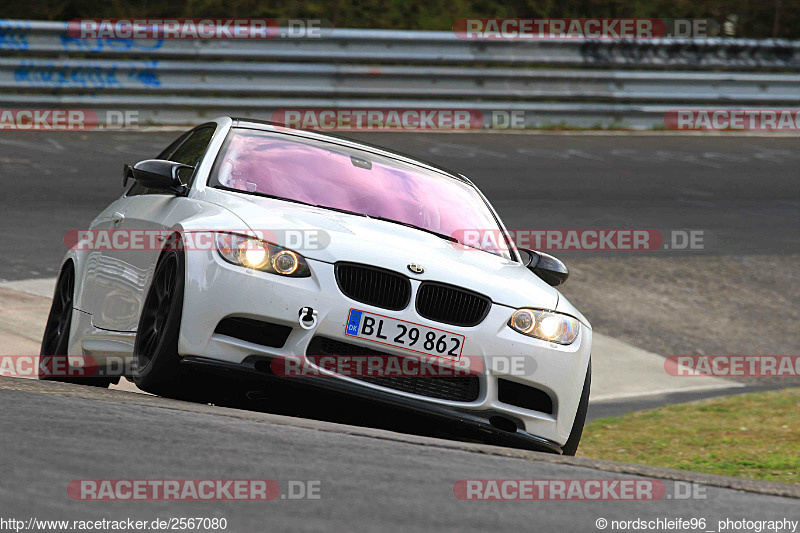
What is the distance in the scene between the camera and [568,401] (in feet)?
18.5

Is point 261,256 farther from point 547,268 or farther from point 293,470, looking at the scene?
point 547,268

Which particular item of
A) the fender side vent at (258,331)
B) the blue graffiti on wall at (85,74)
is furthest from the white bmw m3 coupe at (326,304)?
the blue graffiti on wall at (85,74)

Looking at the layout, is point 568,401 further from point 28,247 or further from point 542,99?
point 542,99

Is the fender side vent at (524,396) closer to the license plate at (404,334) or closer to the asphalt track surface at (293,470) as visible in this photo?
the license plate at (404,334)

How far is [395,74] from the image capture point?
56.3 feet

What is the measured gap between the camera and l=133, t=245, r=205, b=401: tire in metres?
5.16

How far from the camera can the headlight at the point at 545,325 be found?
18.0 feet

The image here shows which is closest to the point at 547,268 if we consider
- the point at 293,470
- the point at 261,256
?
the point at 261,256

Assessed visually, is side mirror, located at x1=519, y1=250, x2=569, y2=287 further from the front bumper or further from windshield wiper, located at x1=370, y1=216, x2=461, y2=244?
the front bumper

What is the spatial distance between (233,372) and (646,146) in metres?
13.9

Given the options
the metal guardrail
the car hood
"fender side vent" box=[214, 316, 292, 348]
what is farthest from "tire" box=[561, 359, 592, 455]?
Answer: the metal guardrail

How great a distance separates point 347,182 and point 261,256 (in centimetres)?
123

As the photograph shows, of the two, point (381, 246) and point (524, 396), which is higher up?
point (381, 246)

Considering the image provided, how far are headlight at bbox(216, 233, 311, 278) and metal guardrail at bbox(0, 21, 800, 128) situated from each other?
1080cm
